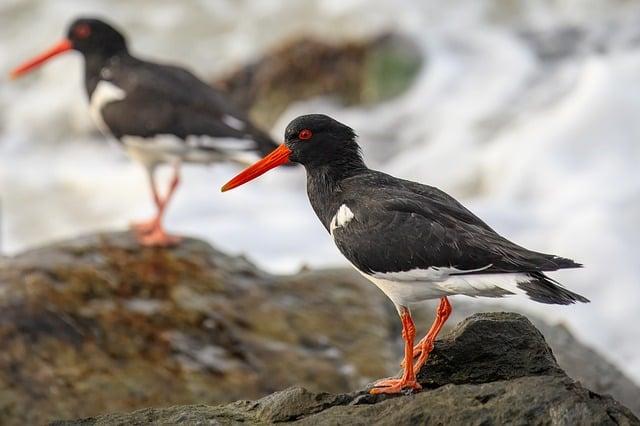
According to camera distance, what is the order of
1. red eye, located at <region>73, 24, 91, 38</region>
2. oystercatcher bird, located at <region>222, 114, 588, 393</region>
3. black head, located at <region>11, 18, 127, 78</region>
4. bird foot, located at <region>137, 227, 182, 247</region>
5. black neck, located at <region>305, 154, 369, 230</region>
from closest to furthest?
oystercatcher bird, located at <region>222, 114, 588, 393</region> < black neck, located at <region>305, 154, 369, 230</region> < bird foot, located at <region>137, 227, 182, 247</region> < black head, located at <region>11, 18, 127, 78</region> < red eye, located at <region>73, 24, 91, 38</region>

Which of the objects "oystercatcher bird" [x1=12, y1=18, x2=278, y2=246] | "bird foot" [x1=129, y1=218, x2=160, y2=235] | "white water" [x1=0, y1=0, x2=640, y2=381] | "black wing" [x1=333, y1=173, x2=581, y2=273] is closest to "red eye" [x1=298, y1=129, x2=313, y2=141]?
"black wing" [x1=333, y1=173, x2=581, y2=273]

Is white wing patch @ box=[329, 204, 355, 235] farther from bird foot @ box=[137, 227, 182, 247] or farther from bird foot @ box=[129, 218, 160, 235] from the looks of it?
bird foot @ box=[129, 218, 160, 235]

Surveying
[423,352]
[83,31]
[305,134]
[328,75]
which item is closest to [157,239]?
[83,31]

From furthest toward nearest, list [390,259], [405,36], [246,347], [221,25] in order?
[221,25], [405,36], [246,347], [390,259]

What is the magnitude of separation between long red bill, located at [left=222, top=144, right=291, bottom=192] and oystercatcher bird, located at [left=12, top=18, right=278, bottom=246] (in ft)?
9.67

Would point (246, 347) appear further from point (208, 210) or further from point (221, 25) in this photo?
point (221, 25)

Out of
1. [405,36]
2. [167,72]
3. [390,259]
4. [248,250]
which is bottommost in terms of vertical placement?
[390,259]

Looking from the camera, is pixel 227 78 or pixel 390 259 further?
pixel 227 78

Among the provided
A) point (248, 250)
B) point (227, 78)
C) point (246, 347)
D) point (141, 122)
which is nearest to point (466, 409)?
point (246, 347)

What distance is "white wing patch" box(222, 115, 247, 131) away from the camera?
8.28m

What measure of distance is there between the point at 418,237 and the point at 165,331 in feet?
9.99

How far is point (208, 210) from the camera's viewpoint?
12523mm

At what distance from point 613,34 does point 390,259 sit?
37.0ft

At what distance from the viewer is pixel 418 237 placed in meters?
4.27
